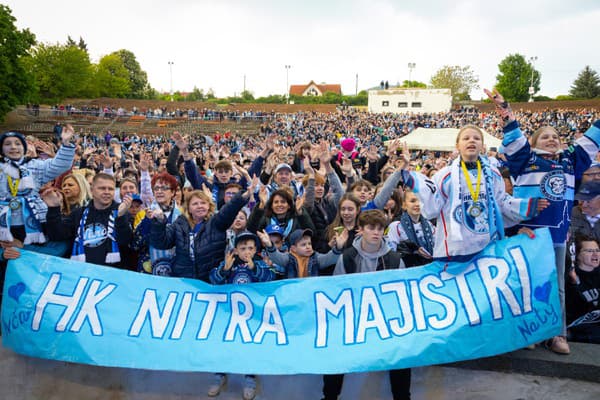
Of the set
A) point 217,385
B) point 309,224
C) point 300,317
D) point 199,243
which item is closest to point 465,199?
point 300,317

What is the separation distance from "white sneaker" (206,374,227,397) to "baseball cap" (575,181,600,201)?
395 centimetres

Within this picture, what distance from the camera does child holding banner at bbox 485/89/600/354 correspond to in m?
3.49

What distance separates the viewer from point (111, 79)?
63000 mm

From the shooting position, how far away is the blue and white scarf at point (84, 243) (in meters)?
3.91

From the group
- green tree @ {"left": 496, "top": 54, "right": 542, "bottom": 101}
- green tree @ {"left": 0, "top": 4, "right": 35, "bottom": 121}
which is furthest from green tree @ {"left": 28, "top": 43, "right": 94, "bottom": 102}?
green tree @ {"left": 496, "top": 54, "right": 542, "bottom": 101}

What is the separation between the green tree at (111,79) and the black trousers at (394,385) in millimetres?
64570

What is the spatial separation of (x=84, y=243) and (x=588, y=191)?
503 cm

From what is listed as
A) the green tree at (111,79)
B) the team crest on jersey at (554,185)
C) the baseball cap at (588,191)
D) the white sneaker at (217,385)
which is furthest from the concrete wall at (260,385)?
the green tree at (111,79)

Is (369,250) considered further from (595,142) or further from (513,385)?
(595,142)

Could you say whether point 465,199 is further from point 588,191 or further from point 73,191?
point 73,191

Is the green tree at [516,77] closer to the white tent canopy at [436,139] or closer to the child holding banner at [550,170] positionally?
the white tent canopy at [436,139]

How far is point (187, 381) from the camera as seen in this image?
362cm

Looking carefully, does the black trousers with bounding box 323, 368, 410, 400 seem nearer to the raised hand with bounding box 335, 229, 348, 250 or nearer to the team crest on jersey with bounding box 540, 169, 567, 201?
the raised hand with bounding box 335, 229, 348, 250

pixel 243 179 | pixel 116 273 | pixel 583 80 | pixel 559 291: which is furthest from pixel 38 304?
pixel 583 80
